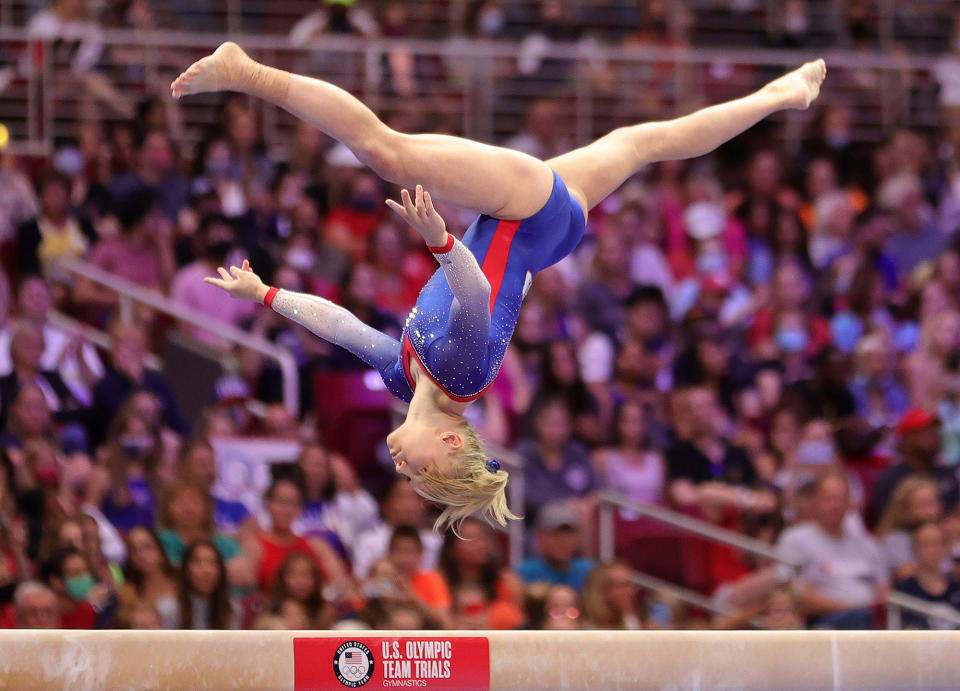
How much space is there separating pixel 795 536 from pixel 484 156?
138 inches

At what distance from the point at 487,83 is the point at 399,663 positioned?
6.97 meters

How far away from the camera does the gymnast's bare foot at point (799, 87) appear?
17.8 feet

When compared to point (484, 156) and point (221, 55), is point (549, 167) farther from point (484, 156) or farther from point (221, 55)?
point (221, 55)

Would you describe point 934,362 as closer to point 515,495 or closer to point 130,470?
point 515,495

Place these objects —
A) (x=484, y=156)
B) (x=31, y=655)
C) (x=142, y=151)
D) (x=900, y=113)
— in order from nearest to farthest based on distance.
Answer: (x=31, y=655), (x=484, y=156), (x=142, y=151), (x=900, y=113)

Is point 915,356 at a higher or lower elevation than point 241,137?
lower

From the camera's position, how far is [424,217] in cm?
409

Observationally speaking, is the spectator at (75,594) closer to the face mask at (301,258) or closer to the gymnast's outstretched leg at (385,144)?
the gymnast's outstretched leg at (385,144)

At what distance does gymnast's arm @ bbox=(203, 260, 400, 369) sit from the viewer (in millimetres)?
4980

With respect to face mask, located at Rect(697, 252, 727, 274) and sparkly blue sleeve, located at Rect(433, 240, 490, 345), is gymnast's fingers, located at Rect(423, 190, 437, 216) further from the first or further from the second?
face mask, located at Rect(697, 252, 727, 274)

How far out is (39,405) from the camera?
707 centimetres

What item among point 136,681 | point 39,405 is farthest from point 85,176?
point 136,681

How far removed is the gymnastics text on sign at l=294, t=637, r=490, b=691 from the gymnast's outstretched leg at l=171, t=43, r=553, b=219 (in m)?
1.48

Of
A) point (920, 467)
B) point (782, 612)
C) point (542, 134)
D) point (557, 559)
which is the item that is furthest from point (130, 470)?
point (542, 134)
